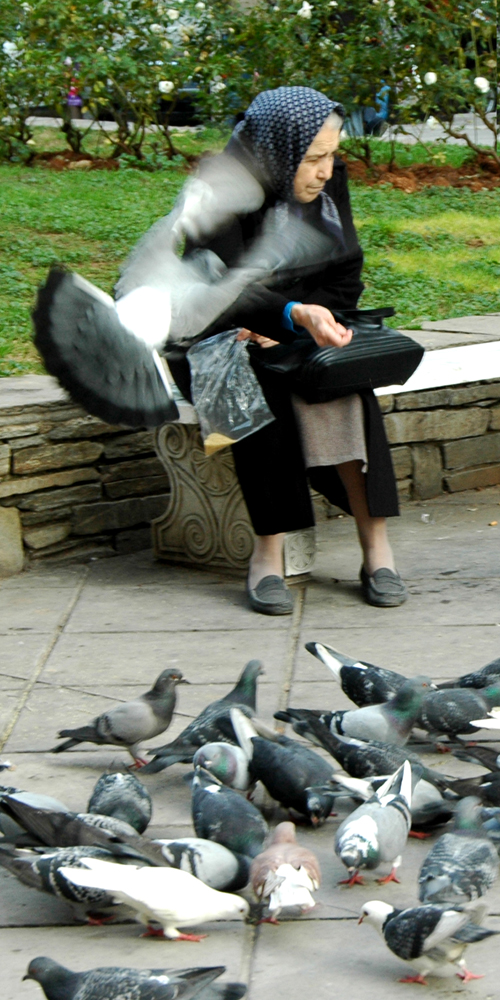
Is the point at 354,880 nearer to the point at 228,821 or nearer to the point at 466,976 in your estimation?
the point at 228,821

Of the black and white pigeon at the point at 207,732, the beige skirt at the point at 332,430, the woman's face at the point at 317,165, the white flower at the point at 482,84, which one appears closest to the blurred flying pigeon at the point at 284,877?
the black and white pigeon at the point at 207,732

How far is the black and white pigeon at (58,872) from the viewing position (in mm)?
2654

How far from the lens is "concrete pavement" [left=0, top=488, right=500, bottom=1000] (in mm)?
2619

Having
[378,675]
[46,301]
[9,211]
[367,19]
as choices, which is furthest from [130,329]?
[367,19]

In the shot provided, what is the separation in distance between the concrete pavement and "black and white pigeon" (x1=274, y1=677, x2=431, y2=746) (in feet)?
0.66

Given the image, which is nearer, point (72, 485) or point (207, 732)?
point (207, 732)

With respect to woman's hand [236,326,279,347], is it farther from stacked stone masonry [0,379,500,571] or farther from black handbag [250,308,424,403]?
stacked stone masonry [0,379,500,571]

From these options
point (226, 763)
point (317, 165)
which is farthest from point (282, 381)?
point (226, 763)

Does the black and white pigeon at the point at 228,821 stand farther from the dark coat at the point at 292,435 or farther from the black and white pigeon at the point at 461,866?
the dark coat at the point at 292,435

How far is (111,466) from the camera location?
222 inches

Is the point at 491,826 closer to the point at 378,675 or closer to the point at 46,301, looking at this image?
the point at 378,675

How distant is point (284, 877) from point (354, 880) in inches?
10.6

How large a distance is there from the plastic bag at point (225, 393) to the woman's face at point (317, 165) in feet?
1.99

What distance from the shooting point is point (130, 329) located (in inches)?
146
